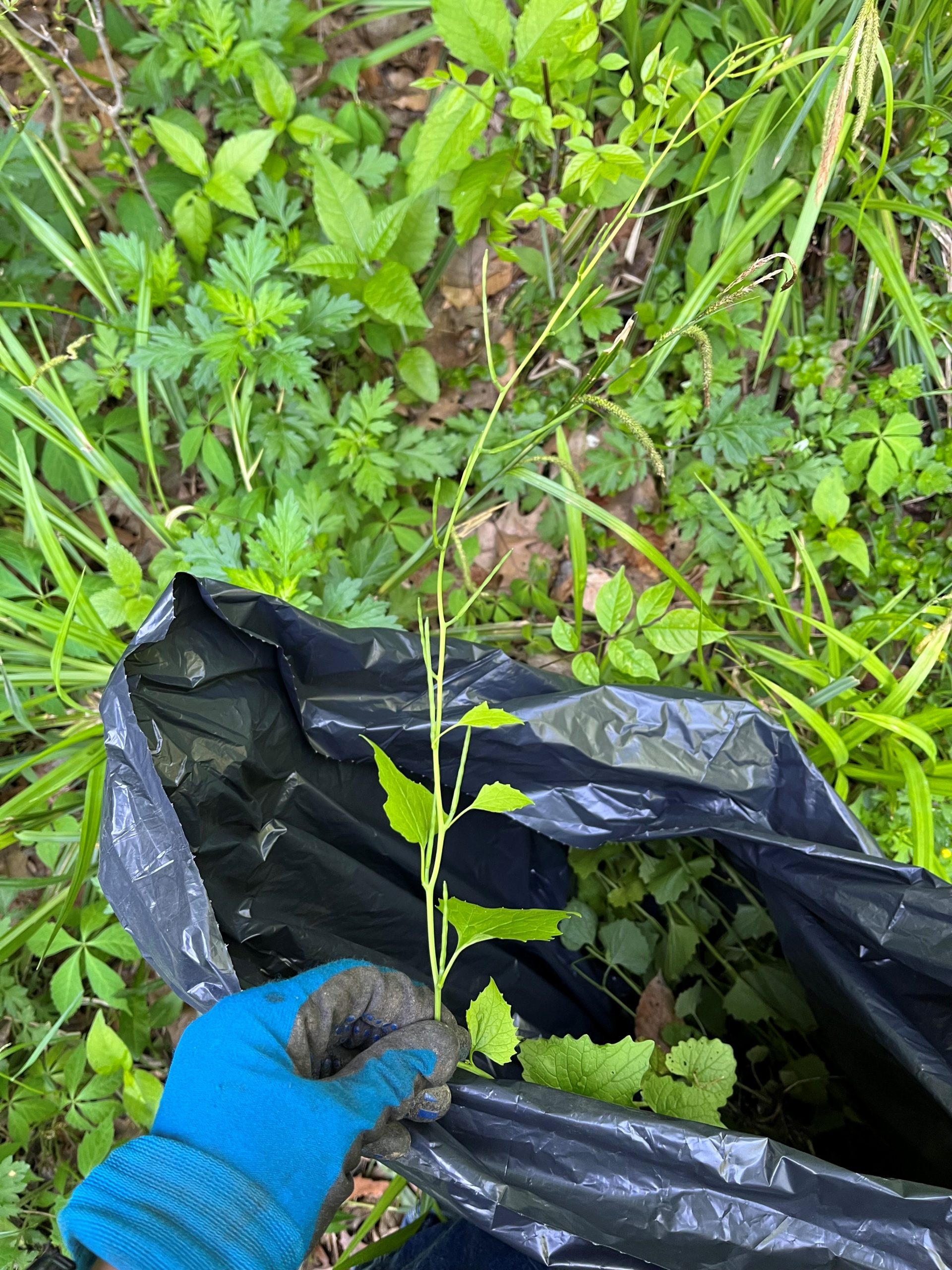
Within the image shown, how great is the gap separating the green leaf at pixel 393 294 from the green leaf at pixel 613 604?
0.64 m

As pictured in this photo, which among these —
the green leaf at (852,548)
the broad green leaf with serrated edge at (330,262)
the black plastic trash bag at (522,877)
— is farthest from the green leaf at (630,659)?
the broad green leaf with serrated edge at (330,262)

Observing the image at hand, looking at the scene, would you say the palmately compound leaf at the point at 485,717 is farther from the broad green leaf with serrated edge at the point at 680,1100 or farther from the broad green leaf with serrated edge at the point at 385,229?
the broad green leaf with serrated edge at the point at 385,229

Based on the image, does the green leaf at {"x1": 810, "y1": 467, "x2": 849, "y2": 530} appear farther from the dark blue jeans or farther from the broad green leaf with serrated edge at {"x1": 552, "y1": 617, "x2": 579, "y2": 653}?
the dark blue jeans

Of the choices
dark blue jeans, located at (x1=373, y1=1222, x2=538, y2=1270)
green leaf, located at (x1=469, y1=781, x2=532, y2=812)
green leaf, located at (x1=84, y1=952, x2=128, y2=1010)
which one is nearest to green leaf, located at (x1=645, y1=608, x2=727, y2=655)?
green leaf, located at (x1=469, y1=781, x2=532, y2=812)

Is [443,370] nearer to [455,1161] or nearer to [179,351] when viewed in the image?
[179,351]

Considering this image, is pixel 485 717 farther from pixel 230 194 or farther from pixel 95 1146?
Answer: pixel 230 194

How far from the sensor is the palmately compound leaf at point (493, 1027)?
0.77 m

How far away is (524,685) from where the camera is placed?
3.41 feet

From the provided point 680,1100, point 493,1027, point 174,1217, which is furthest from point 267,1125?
point 680,1100

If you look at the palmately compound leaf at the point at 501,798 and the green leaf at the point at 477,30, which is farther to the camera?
the green leaf at the point at 477,30

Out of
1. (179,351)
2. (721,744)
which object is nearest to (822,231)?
(721,744)

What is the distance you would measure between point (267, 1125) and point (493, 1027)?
229 millimetres

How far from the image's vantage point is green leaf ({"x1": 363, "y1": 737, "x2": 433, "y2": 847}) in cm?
65

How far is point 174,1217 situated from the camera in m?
0.65
